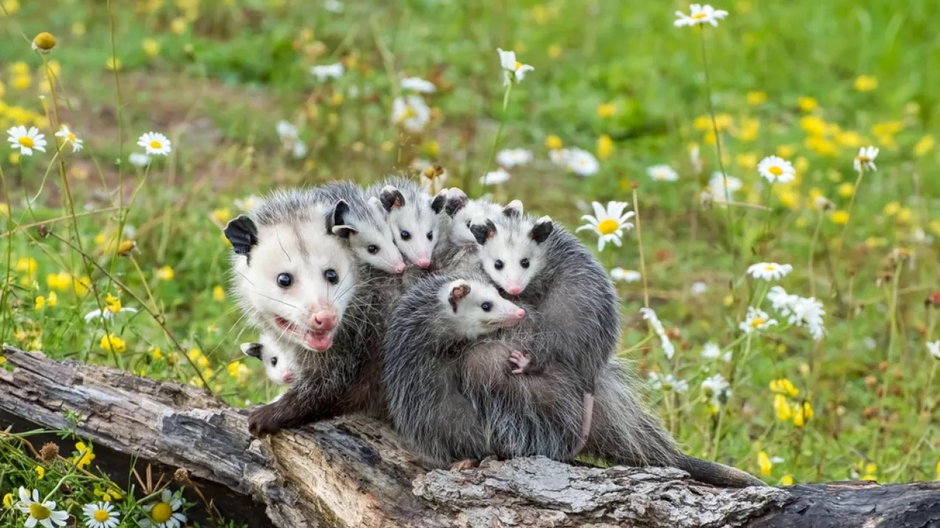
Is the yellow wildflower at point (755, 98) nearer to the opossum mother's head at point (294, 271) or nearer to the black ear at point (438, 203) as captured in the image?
the black ear at point (438, 203)

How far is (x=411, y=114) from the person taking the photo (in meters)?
5.11

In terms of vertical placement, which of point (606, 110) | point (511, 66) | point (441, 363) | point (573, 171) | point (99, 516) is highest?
point (606, 110)

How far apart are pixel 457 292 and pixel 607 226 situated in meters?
0.87

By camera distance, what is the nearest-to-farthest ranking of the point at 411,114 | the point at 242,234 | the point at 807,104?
the point at 242,234
the point at 411,114
the point at 807,104

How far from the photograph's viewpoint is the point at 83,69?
22.0 ft

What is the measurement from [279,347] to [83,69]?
13.8 feet

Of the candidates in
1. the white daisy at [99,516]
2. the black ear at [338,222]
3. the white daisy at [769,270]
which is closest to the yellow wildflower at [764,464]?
the white daisy at [769,270]

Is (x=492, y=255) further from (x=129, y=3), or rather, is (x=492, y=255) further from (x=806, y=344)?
(x=129, y=3)

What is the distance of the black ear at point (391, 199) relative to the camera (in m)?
3.05

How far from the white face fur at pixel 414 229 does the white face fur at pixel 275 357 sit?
1.27 ft

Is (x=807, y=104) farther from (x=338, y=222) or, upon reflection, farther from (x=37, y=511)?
(x=37, y=511)

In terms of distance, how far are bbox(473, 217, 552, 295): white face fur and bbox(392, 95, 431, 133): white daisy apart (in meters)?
2.22

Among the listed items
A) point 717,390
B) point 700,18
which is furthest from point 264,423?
point 700,18

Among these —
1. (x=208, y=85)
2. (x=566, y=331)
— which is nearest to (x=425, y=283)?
(x=566, y=331)
